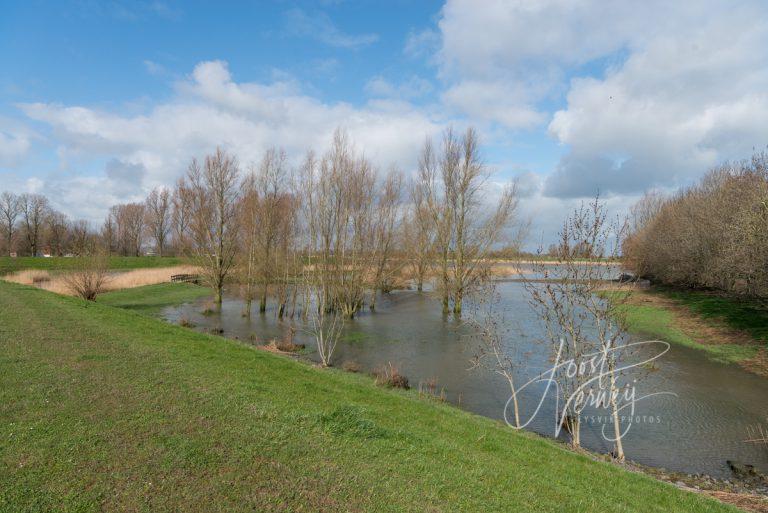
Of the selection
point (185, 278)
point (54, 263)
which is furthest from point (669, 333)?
point (54, 263)

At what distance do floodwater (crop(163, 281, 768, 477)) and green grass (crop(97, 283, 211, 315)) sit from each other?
4.89 metres

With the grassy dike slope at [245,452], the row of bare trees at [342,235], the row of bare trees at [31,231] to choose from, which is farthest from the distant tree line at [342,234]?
the row of bare trees at [31,231]

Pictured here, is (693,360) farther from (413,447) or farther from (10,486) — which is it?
(10,486)

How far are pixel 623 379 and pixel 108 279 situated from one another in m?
31.1

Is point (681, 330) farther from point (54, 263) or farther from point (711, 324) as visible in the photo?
point (54, 263)

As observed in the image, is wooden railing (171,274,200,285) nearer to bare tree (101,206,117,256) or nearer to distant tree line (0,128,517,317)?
distant tree line (0,128,517,317)

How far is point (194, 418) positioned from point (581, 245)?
8020 mm

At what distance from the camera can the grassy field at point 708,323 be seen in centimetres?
1783

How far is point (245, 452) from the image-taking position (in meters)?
4.54

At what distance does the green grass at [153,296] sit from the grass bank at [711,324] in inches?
1085

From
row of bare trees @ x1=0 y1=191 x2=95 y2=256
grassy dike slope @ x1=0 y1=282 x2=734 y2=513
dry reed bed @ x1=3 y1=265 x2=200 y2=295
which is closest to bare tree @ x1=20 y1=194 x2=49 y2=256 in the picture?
row of bare trees @ x1=0 y1=191 x2=95 y2=256

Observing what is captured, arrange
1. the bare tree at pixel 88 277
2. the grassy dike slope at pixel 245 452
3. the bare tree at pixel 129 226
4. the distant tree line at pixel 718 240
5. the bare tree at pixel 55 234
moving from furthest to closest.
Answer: the bare tree at pixel 129 226, the bare tree at pixel 55 234, the bare tree at pixel 88 277, the distant tree line at pixel 718 240, the grassy dike slope at pixel 245 452

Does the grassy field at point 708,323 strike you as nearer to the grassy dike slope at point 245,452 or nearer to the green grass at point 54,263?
the grassy dike slope at point 245,452

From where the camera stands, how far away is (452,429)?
679cm
